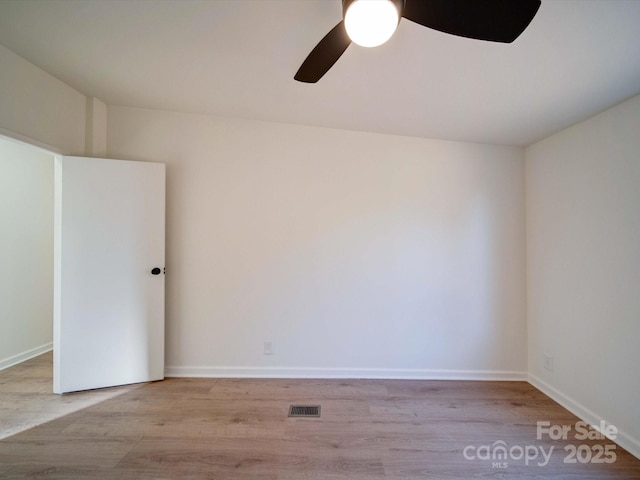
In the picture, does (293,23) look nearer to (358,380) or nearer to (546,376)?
(358,380)

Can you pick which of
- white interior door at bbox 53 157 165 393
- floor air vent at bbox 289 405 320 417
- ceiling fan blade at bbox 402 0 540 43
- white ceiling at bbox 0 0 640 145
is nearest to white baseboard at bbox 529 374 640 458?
floor air vent at bbox 289 405 320 417

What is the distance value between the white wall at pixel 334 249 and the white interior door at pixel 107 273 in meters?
0.17

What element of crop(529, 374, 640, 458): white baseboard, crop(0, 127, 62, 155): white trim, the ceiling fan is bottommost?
crop(529, 374, 640, 458): white baseboard

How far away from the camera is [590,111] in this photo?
1880 millimetres

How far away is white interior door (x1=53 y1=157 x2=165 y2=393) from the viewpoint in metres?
2.13

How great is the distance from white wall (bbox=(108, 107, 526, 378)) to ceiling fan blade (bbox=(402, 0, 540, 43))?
4.99 ft

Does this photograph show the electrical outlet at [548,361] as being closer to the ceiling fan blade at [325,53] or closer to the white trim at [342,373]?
the white trim at [342,373]

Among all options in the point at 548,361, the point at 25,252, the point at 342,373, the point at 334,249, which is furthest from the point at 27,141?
the point at 548,361

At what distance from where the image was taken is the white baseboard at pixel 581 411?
167cm

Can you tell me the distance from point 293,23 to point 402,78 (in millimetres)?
750

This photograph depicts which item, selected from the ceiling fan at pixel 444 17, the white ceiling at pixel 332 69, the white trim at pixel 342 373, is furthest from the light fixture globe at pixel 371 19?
the white trim at pixel 342 373

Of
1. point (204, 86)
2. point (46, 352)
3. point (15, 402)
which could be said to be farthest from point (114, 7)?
point (46, 352)

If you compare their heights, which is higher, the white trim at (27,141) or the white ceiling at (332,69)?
the white ceiling at (332,69)

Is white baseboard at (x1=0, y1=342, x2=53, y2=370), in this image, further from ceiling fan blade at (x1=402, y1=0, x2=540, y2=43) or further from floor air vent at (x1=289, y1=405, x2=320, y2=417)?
ceiling fan blade at (x1=402, y1=0, x2=540, y2=43)
